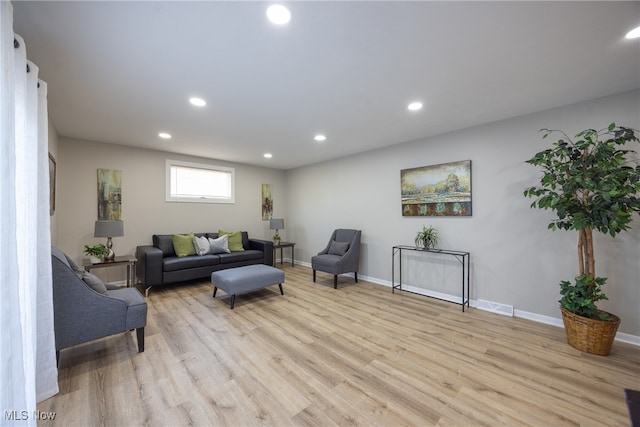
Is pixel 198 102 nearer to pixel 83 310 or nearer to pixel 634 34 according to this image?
pixel 83 310

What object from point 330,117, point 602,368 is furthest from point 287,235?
point 602,368

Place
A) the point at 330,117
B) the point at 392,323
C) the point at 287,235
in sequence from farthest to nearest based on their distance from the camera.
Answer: the point at 287,235 < the point at 330,117 < the point at 392,323

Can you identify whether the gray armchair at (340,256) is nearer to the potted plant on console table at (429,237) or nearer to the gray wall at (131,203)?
the potted plant on console table at (429,237)

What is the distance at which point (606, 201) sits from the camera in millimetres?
2043

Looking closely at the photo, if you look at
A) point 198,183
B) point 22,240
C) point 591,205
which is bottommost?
point 22,240

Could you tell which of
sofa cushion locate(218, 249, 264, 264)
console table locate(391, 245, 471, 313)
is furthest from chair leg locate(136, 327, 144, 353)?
console table locate(391, 245, 471, 313)

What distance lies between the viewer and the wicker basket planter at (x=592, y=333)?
2145 mm

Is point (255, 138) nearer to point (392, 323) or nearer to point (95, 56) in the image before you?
point (95, 56)

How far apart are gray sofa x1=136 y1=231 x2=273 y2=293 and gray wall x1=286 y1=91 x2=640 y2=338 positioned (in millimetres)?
2198

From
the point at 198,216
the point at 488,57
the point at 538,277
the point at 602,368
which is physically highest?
the point at 488,57

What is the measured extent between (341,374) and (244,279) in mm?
1880

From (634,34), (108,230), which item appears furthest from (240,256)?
(634,34)

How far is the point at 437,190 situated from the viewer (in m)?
3.74

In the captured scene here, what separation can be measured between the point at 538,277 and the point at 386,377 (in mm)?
2347
